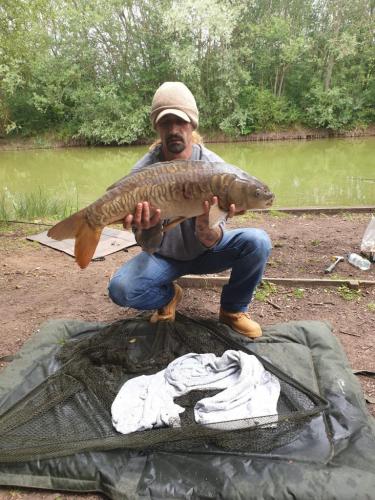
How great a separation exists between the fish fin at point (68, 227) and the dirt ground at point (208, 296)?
771mm

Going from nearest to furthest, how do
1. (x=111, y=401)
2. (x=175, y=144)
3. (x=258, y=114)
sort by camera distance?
1. (x=111, y=401)
2. (x=175, y=144)
3. (x=258, y=114)

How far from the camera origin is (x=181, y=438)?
1.40 m

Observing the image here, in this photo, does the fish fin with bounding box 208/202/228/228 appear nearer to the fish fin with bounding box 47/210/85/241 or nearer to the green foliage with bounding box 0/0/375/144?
the fish fin with bounding box 47/210/85/241

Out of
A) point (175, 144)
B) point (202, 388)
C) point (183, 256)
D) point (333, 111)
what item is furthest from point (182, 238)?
point (333, 111)

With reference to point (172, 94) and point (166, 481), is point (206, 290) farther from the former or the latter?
point (166, 481)

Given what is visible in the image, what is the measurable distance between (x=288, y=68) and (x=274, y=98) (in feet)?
7.55

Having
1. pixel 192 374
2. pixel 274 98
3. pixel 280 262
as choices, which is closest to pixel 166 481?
pixel 192 374

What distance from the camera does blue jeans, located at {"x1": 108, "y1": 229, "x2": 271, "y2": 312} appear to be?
6.79 ft

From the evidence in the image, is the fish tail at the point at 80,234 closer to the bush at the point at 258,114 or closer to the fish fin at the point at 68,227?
the fish fin at the point at 68,227

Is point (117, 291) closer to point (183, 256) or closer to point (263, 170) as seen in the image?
point (183, 256)

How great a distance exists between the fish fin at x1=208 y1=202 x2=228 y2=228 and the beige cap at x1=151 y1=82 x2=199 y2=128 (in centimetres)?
48

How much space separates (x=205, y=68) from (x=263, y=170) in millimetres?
10856

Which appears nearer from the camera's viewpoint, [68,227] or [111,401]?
[111,401]

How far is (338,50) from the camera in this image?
Answer: 1798 cm
